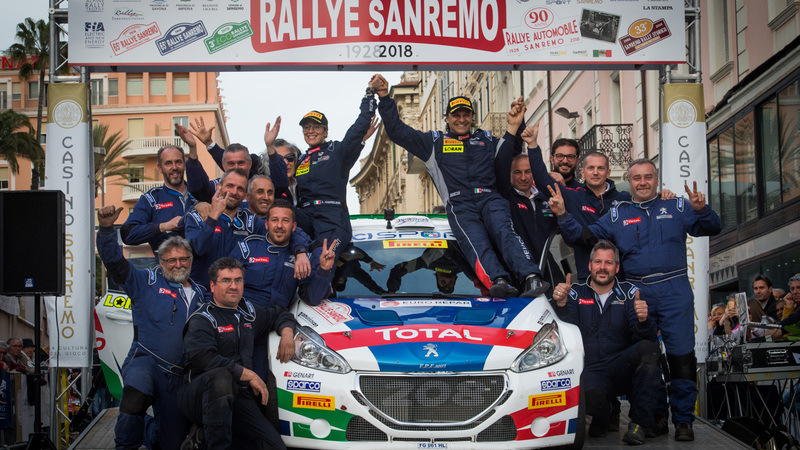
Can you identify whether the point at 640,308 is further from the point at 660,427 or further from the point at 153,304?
the point at 153,304

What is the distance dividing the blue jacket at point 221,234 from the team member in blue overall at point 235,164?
83 centimetres

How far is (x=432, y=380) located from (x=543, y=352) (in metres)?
0.75

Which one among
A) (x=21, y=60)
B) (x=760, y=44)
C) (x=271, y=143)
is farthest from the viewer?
(x=21, y=60)

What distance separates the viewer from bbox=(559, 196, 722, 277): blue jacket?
24.3ft

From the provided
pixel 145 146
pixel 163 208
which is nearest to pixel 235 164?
pixel 163 208

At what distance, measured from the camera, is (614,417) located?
279 inches

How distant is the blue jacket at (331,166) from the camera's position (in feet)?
27.2

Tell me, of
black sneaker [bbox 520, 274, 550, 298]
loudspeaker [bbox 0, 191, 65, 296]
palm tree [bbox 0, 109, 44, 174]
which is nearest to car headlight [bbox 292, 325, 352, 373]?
black sneaker [bbox 520, 274, 550, 298]

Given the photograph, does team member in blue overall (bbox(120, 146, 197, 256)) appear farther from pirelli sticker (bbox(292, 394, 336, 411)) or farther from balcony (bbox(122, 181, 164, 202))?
balcony (bbox(122, 181, 164, 202))

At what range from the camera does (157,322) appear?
6.82 meters

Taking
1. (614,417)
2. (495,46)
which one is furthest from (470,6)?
(614,417)

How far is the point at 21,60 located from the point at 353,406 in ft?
164

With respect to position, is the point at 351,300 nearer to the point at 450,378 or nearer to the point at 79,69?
the point at 450,378

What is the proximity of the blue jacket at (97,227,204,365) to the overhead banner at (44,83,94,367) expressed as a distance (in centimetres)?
233
